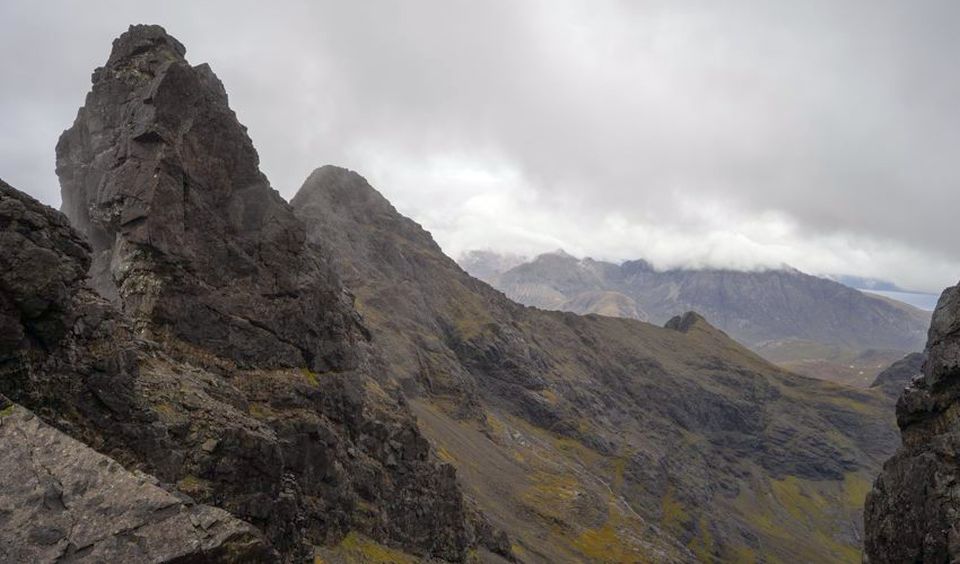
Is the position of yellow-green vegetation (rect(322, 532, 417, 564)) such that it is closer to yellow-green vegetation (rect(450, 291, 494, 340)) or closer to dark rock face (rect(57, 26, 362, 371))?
dark rock face (rect(57, 26, 362, 371))

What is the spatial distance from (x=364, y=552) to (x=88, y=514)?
1308 inches

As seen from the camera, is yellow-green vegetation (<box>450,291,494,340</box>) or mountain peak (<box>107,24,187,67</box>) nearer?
mountain peak (<box>107,24,187,67</box>)

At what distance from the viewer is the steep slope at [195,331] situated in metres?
24.3

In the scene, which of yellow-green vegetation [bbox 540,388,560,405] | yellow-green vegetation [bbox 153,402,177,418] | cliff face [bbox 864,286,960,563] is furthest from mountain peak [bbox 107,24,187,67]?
yellow-green vegetation [bbox 540,388,560,405]

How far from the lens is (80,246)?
83.8ft

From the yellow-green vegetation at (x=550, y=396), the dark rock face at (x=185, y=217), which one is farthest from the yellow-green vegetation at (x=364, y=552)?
the yellow-green vegetation at (x=550, y=396)

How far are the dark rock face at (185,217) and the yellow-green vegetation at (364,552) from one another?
13.9 meters

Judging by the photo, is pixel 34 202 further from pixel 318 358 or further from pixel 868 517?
pixel 868 517

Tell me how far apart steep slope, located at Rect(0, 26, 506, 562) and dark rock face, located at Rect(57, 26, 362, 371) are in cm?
14

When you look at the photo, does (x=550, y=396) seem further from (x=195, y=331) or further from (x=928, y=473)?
(x=195, y=331)

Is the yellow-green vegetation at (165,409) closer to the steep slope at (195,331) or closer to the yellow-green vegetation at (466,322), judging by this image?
the steep slope at (195,331)

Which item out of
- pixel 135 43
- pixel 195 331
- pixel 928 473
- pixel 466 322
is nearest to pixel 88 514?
pixel 195 331

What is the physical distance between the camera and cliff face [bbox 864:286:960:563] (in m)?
43.9

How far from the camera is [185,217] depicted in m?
43.8
